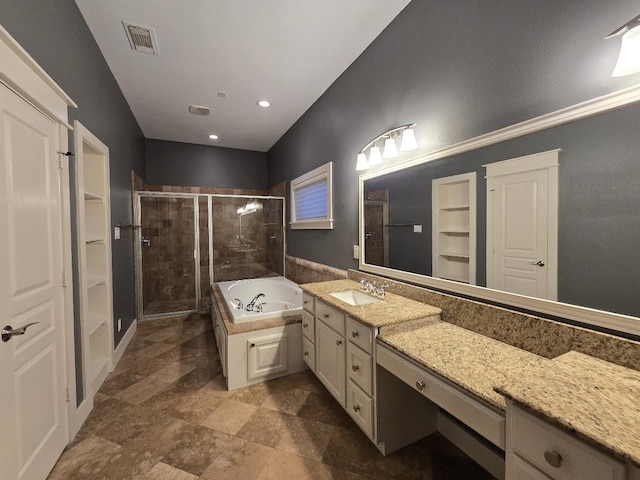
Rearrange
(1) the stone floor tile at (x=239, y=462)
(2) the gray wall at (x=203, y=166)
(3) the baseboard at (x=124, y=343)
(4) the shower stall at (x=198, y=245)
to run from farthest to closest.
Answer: (2) the gray wall at (x=203, y=166), (4) the shower stall at (x=198, y=245), (3) the baseboard at (x=124, y=343), (1) the stone floor tile at (x=239, y=462)

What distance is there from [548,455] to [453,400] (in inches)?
13.7

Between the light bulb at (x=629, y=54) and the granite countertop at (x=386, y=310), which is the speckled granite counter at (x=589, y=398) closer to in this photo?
the granite countertop at (x=386, y=310)

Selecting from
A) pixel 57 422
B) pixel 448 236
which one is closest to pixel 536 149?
pixel 448 236

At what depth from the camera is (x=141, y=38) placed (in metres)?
2.11

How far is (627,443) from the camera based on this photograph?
59cm

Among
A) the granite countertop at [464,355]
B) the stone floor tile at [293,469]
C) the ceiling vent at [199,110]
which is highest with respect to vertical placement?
the ceiling vent at [199,110]

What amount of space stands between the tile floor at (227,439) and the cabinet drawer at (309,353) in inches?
8.6

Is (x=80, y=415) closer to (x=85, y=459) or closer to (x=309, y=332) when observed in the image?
(x=85, y=459)

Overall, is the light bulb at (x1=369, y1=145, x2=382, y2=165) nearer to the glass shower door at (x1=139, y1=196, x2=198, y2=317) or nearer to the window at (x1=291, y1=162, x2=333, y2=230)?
the window at (x1=291, y1=162, x2=333, y2=230)

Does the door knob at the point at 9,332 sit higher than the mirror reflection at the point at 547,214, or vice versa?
the mirror reflection at the point at 547,214

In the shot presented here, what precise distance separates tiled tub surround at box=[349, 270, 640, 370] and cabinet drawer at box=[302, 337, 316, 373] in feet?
3.09

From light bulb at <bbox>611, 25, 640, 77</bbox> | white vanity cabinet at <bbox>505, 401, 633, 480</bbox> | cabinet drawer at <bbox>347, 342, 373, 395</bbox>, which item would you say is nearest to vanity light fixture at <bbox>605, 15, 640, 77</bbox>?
light bulb at <bbox>611, 25, 640, 77</bbox>

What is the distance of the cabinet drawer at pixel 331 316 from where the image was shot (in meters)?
1.75

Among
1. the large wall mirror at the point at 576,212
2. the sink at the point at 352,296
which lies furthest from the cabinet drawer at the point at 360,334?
the large wall mirror at the point at 576,212
